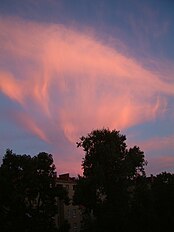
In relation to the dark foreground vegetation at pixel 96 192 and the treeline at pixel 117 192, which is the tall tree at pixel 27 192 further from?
the treeline at pixel 117 192

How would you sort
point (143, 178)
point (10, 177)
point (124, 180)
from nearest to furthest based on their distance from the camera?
point (10, 177) < point (124, 180) < point (143, 178)

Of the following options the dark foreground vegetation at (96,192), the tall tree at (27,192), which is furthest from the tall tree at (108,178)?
the tall tree at (27,192)

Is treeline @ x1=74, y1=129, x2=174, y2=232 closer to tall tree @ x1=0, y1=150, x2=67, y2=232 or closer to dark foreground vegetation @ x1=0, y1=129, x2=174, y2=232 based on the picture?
dark foreground vegetation @ x1=0, y1=129, x2=174, y2=232

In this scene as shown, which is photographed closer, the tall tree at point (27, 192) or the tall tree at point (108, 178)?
the tall tree at point (27, 192)

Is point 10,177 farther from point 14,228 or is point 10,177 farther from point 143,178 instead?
point 143,178

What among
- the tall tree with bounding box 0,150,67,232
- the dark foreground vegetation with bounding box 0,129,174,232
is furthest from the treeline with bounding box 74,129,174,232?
the tall tree with bounding box 0,150,67,232

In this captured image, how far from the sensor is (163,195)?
6147 cm

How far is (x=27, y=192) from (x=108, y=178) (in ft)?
40.3

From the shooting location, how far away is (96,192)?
5831cm

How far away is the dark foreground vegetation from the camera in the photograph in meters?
52.7

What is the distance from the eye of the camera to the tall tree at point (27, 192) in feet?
169

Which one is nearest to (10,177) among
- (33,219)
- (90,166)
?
(33,219)

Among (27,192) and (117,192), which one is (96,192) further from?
(27,192)

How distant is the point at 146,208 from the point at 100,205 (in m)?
6.93
